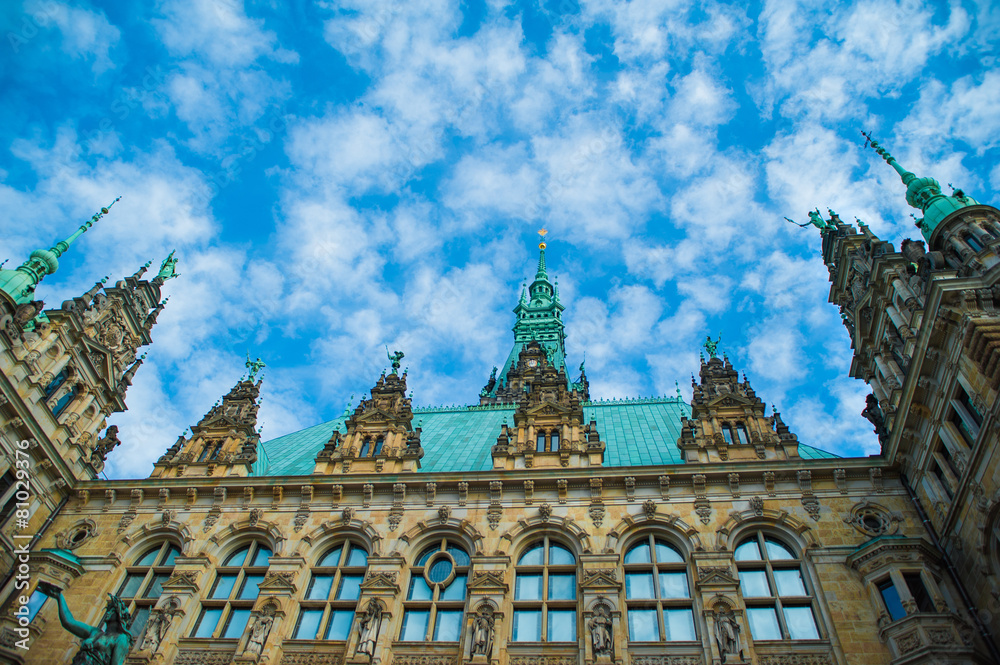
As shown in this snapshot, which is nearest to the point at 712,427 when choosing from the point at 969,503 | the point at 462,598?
the point at 969,503

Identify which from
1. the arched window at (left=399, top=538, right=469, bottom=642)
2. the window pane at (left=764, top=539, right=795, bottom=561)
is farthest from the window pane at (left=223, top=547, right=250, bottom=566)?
the window pane at (left=764, top=539, right=795, bottom=561)

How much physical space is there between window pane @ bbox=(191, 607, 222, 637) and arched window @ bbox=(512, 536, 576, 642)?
8.19m

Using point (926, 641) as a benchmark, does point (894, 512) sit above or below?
above

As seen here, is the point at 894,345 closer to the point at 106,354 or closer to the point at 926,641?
the point at 926,641

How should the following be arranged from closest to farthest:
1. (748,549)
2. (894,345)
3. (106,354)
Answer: (748,549)
(894,345)
(106,354)

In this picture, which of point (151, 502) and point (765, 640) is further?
point (151, 502)

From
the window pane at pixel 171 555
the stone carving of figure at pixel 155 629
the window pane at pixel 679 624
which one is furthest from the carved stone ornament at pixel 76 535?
the window pane at pixel 679 624

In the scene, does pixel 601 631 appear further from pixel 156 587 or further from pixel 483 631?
pixel 156 587

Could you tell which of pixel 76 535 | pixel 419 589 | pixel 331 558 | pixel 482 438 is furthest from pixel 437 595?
pixel 76 535

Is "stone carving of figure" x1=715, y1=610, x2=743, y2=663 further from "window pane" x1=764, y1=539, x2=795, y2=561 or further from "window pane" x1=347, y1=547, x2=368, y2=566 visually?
"window pane" x1=347, y1=547, x2=368, y2=566

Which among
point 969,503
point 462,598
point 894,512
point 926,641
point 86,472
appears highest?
point 86,472

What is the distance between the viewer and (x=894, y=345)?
19922 millimetres

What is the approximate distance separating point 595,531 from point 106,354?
761 inches

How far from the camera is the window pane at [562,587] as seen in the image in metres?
17.7
